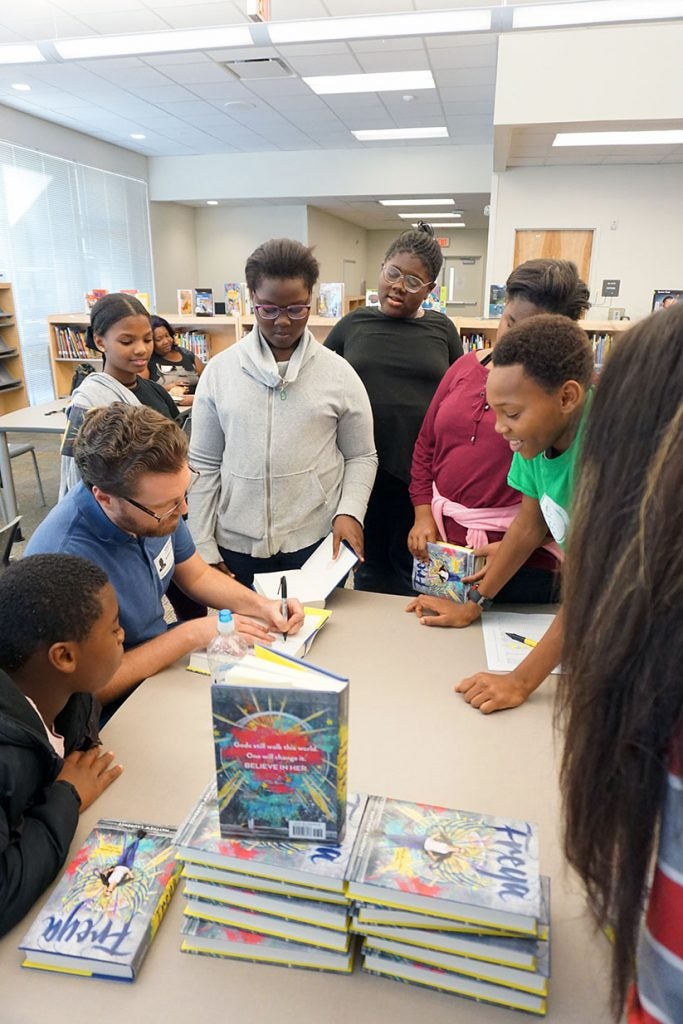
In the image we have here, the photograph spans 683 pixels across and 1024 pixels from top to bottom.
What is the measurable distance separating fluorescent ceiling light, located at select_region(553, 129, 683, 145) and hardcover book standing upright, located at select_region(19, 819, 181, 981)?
6842mm

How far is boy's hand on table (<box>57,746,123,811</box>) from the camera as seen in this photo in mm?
1074

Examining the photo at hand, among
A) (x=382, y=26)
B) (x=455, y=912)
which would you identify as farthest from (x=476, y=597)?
(x=382, y=26)

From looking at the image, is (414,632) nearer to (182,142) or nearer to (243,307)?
(243,307)

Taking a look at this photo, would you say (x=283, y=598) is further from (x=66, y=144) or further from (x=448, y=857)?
(x=66, y=144)

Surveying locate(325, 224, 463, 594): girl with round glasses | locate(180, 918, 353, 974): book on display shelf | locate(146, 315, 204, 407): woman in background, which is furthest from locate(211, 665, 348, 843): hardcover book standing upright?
locate(146, 315, 204, 407): woman in background

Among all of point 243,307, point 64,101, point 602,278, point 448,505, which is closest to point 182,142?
point 64,101

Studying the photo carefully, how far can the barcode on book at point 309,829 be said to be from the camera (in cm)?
77

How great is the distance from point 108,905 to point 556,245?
8276mm

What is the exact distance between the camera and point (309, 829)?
0.78 metres

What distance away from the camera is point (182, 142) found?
9.01 m

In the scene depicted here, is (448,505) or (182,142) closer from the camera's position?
(448,505)

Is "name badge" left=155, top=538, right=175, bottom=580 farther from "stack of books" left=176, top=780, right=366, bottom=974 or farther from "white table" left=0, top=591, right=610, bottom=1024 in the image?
"stack of books" left=176, top=780, right=366, bottom=974

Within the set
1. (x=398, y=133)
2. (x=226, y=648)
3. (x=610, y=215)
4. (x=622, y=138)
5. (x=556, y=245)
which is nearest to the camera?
(x=226, y=648)

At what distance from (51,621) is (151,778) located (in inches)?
12.2
